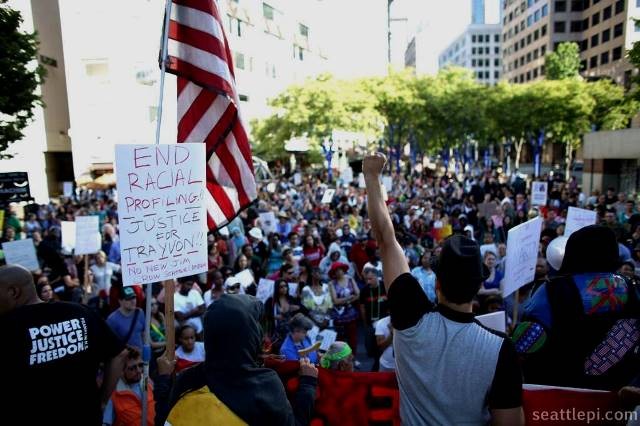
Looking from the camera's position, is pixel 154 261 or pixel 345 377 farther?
pixel 154 261

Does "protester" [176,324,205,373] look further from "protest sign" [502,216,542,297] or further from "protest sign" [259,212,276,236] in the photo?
"protest sign" [259,212,276,236]

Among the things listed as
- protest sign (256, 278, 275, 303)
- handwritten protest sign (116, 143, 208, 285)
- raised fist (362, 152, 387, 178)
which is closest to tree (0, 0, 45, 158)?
protest sign (256, 278, 275, 303)

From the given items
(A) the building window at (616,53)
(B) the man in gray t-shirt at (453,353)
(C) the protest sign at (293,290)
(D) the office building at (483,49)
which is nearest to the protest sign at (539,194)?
(C) the protest sign at (293,290)

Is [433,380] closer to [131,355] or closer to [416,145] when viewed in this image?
[131,355]

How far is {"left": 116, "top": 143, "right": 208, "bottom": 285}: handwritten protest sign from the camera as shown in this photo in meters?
A: 3.21

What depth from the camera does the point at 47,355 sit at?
2514 millimetres

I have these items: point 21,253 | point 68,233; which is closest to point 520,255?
point 21,253

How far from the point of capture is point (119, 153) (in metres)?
3.12

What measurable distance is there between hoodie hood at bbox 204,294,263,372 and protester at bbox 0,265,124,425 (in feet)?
2.99

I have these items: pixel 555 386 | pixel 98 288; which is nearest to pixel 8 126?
pixel 98 288

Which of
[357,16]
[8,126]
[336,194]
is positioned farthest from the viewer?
[357,16]

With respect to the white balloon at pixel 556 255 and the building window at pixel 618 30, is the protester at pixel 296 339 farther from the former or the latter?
the building window at pixel 618 30

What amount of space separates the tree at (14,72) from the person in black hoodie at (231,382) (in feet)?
29.5

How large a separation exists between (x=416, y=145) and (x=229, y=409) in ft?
138
